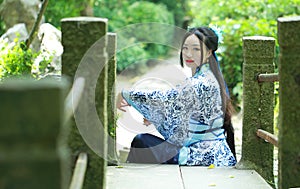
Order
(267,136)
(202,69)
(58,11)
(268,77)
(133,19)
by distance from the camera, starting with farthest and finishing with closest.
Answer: (133,19), (58,11), (202,69), (268,77), (267,136)

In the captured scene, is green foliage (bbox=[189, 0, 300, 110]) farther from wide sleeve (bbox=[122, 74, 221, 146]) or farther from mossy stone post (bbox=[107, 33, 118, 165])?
mossy stone post (bbox=[107, 33, 118, 165])

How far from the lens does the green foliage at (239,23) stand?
405 inches

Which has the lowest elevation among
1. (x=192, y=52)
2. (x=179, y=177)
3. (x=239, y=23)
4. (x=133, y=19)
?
(x=179, y=177)

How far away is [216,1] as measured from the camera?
492 inches

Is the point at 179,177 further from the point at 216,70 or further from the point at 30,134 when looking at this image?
the point at 30,134

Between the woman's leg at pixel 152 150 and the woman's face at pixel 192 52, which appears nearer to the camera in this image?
the woman's leg at pixel 152 150

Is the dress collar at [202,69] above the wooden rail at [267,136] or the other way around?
above

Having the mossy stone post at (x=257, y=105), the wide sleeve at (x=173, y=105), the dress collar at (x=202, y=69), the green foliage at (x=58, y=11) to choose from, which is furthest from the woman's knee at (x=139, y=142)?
the green foliage at (x=58, y=11)

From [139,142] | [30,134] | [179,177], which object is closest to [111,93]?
[139,142]

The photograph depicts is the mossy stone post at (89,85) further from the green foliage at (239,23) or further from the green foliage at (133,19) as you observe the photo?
the green foliage at (133,19)

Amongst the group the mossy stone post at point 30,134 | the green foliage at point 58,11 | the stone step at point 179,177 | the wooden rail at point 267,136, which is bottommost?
the stone step at point 179,177

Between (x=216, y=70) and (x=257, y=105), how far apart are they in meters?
0.67

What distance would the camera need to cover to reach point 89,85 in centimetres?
320

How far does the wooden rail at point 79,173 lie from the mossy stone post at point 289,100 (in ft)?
3.31
